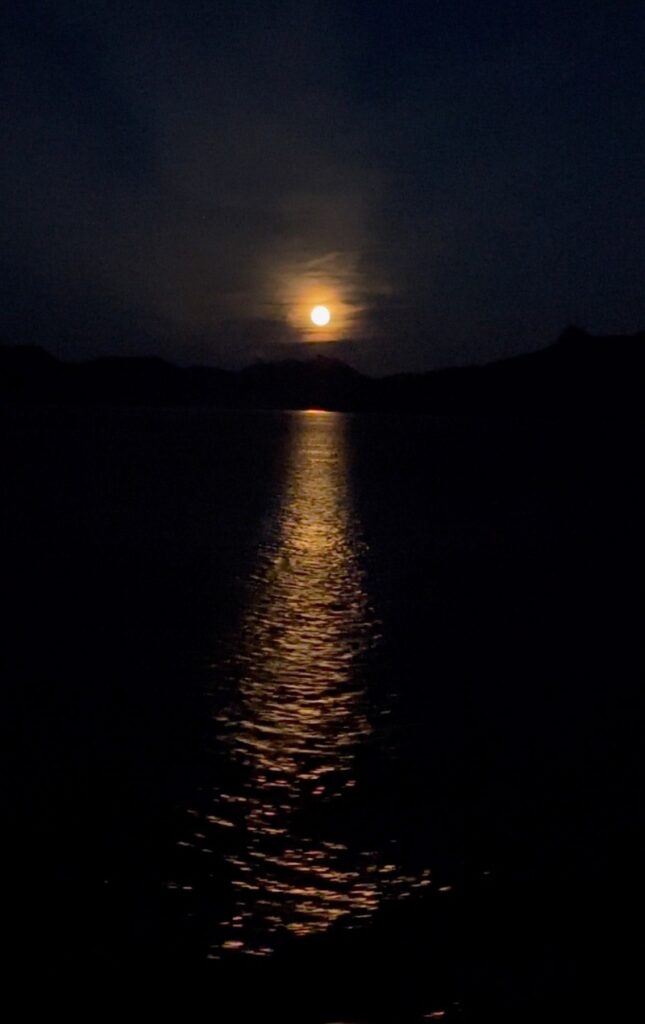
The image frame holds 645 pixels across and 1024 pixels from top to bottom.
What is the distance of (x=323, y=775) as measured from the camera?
12570 mm

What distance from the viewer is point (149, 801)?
11.7 m

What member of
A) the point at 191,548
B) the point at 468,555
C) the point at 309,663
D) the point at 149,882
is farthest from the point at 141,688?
the point at 468,555

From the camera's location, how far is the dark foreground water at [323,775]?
8156 millimetres

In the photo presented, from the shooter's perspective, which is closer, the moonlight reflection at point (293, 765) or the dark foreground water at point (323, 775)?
the dark foreground water at point (323, 775)

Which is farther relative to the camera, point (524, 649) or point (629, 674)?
point (524, 649)

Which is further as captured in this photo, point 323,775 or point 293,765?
point 293,765

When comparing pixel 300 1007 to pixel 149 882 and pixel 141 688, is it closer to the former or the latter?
pixel 149 882

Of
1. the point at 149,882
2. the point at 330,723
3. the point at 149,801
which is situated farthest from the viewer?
the point at 330,723

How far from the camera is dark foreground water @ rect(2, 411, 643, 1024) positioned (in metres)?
8.16

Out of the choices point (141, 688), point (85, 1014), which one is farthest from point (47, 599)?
point (85, 1014)

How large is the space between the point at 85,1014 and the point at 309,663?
429 inches

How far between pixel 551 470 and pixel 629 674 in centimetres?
5990

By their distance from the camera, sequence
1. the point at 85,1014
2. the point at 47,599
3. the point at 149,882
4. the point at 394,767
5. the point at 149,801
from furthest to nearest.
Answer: the point at 47,599
the point at 394,767
the point at 149,801
the point at 149,882
the point at 85,1014

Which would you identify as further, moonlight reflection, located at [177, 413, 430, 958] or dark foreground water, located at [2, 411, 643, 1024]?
moonlight reflection, located at [177, 413, 430, 958]
